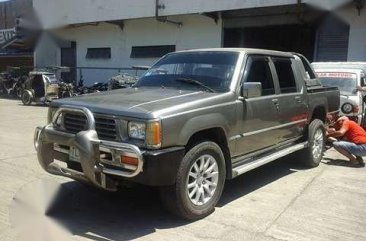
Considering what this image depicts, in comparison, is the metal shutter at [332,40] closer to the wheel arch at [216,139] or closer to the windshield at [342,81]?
the windshield at [342,81]

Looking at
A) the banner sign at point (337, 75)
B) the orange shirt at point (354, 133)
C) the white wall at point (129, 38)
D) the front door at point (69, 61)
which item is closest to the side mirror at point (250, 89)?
the orange shirt at point (354, 133)

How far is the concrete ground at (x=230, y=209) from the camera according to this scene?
179 inches

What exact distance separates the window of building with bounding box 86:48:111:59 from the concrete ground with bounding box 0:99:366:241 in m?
18.1

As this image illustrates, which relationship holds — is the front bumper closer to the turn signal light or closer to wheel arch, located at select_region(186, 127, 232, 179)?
the turn signal light

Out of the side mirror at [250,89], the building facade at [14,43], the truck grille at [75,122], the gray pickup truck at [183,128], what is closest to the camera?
the gray pickup truck at [183,128]

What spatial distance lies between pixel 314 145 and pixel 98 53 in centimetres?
1956

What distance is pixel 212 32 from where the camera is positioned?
66.8 ft

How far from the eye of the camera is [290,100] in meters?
6.69

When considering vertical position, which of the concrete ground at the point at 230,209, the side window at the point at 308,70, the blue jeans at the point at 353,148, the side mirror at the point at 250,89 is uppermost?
the side window at the point at 308,70

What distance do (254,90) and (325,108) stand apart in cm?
320

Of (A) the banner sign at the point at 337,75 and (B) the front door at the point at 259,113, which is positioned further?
(A) the banner sign at the point at 337,75

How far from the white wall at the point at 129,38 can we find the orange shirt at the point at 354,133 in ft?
41.2

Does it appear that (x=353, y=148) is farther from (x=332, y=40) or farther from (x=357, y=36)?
(x=332, y=40)

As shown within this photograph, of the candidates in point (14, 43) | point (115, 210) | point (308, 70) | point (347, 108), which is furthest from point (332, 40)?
point (14, 43)
